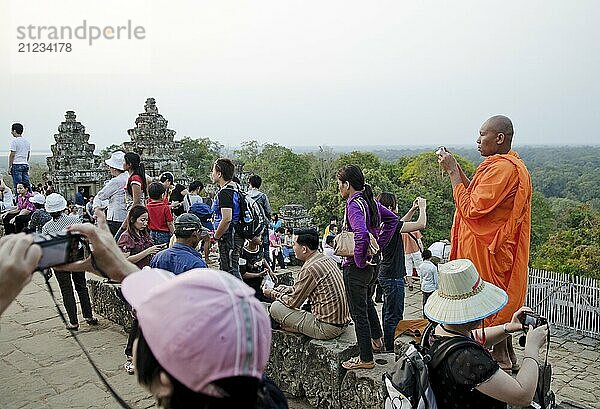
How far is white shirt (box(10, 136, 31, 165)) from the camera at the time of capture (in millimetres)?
9857

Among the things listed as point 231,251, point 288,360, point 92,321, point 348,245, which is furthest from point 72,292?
point 348,245

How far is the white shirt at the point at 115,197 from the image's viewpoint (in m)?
6.03

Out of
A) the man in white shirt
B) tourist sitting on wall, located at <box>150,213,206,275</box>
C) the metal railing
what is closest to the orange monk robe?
tourist sitting on wall, located at <box>150,213,206,275</box>

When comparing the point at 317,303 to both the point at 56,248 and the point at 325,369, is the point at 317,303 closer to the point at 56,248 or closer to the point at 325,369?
the point at 325,369

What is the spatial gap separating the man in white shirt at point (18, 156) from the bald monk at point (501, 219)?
353 inches

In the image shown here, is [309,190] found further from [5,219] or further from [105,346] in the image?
[105,346]

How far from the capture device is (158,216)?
5.86 metres

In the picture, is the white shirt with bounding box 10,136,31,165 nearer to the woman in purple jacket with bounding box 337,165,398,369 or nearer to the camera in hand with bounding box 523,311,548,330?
the woman in purple jacket with bounding box 337,165,398,369

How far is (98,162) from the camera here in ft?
48.0

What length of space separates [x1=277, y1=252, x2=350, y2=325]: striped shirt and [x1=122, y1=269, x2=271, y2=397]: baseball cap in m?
2.91

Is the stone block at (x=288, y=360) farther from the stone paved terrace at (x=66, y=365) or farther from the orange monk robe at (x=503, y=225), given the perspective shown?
the orange monk robe at (x=503, y=225)

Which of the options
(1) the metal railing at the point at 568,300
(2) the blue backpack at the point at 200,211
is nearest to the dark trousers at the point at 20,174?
(2) the blue backpack at the point at 200,211

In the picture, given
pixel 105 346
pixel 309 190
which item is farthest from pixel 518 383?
pixel 309 190

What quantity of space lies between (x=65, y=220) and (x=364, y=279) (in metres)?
3.43
